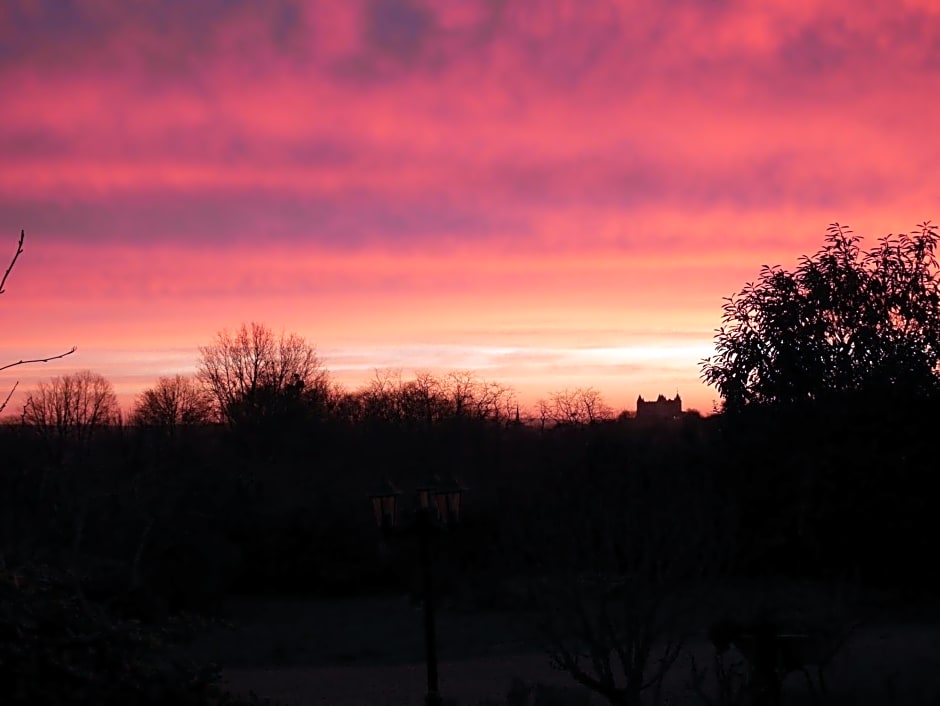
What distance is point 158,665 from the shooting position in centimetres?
664

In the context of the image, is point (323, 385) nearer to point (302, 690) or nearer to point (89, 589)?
point (89, 589)

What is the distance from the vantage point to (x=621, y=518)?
364 inches

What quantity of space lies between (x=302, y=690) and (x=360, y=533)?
993cm

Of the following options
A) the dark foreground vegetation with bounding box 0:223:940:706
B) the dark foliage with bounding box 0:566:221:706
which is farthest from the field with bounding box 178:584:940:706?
the dark foliage with bounding box 0:566:221:706

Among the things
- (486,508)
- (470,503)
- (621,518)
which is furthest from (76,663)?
(470,503)

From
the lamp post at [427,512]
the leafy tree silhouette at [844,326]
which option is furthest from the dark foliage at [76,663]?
the leafy tree silhouette at [844,326]

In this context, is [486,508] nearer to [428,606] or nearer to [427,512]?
[427,512]

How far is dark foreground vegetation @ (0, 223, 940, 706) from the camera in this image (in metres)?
8.45

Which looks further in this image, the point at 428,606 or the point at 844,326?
the point at 844,326

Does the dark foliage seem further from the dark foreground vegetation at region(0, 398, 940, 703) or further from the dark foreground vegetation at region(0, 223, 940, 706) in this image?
the dark foreground vegetation at region(0, 398, 940, 703)

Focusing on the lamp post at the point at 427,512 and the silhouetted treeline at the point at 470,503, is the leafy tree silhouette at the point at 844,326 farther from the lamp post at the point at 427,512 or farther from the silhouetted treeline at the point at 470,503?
the lamp post at the point at 427,512

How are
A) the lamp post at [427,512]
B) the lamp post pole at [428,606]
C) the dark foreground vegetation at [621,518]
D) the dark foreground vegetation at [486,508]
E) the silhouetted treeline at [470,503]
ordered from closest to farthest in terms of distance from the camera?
the dark foreground vegetation at [621,518], the lamp post pole at [428,606], the lamp post at [427,512], the dark foreground vegetation at [486,508], the silhouetted treeline at [470,503]

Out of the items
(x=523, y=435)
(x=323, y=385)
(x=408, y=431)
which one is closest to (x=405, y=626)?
(x=523, y=435)

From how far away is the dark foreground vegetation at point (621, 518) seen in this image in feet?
Result: 27.7
